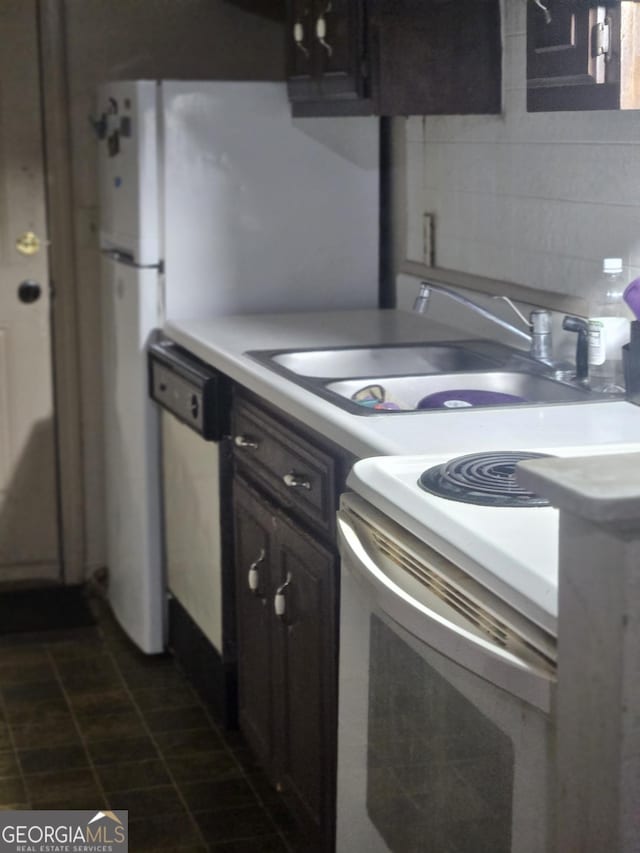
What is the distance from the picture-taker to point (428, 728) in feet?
5.35

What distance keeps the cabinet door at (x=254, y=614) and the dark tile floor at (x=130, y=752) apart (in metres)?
0.13

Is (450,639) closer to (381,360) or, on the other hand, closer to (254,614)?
(254,614)

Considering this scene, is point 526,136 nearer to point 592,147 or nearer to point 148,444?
point 592,147

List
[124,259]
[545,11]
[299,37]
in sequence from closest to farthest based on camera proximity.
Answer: [545,11], [299,37], [124,259]

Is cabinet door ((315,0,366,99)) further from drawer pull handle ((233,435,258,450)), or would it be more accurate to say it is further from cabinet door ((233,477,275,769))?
cabinet door ((233,477,275,769))

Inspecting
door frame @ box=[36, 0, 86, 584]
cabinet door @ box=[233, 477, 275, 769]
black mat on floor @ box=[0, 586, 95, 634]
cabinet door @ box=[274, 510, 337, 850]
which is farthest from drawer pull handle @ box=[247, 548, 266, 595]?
door frame @ box=[36, 0, 86, 584]

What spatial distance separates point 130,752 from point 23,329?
5.24ft

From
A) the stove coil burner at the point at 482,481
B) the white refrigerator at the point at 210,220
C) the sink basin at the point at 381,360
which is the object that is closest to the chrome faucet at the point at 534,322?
the sink basin at the point at 381,360

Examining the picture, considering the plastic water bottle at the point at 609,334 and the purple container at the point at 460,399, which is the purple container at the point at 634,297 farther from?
the purple container at the point at 460,399

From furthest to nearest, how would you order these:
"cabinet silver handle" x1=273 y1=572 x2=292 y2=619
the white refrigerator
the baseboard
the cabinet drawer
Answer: the white refrigerator
the baseboard
"cabinet silver handle" x1=273 y1=572 x2=292 y2=619
the cabinet drawer

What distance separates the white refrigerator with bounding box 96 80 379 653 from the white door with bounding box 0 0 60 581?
0.43 metres

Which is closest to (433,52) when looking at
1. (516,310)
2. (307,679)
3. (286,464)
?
(516,310)

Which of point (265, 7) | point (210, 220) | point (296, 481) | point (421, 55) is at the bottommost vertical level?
point (296, 481)

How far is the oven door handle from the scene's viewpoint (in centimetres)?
135
